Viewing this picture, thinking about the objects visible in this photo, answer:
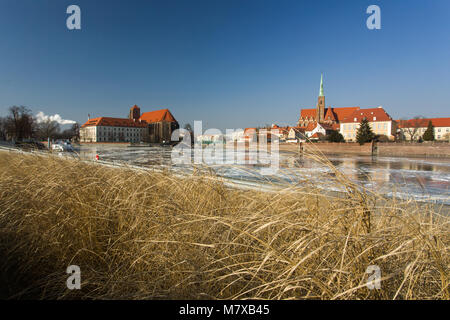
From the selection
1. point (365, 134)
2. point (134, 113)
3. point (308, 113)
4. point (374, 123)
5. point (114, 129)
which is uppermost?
point (134, 113)

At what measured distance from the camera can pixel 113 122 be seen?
341 feet

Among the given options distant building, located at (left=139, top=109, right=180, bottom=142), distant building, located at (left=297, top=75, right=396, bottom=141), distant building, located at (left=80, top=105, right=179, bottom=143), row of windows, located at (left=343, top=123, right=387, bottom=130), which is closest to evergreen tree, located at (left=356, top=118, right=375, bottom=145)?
distant building, located at (left=297, top=75, right=396, bottom=141)

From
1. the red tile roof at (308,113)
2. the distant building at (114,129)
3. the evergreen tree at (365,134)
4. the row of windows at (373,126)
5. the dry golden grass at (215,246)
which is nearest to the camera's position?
the dry golden grass at (215,246)

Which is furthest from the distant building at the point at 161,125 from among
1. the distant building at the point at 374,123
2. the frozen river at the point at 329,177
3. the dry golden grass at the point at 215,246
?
the dry golden grass at the point at 215,246

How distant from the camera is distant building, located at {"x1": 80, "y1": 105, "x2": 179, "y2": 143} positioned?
307 ft

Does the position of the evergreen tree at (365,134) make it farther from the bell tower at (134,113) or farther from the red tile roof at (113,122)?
the bell tower at (134,113)

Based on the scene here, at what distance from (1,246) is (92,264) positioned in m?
0.98

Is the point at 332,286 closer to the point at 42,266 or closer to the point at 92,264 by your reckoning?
the point at 92,264

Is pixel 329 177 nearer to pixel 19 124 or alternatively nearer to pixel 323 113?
pixel 19 124

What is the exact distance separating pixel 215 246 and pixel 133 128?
115 meters

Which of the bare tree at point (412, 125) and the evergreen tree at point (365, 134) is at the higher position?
the bare tree at point (412, 125)

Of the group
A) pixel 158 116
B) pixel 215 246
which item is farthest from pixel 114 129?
pixel 215 246

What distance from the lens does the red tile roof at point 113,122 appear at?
10175 centimetres

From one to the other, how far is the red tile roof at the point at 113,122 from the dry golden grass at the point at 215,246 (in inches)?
4372
